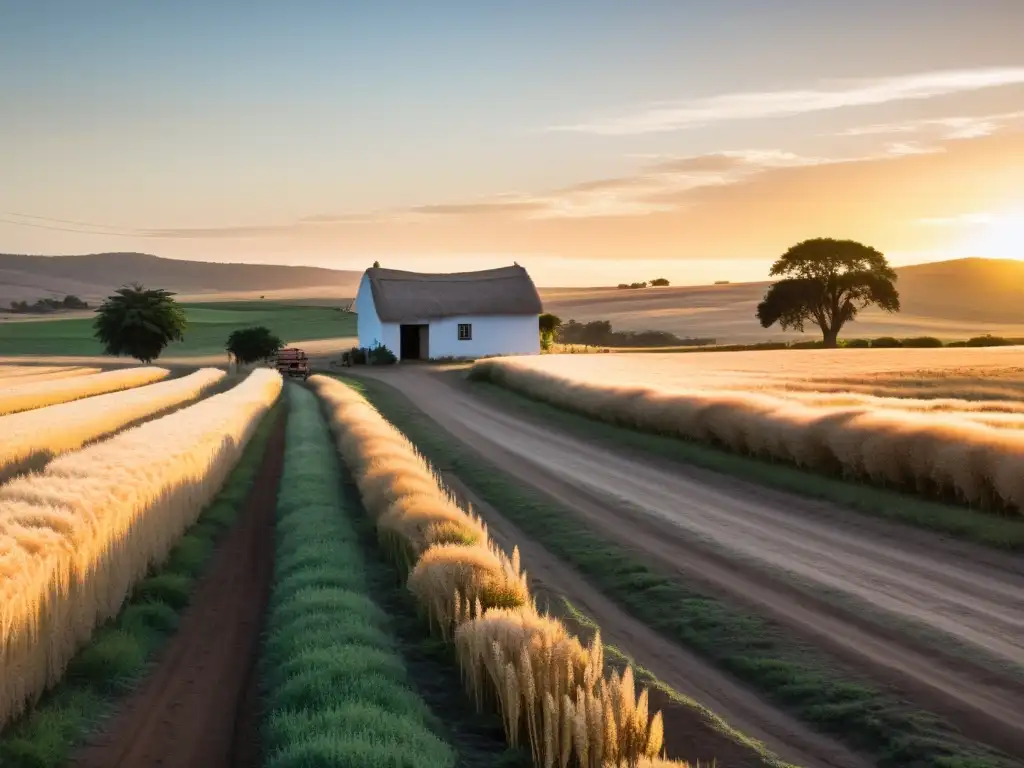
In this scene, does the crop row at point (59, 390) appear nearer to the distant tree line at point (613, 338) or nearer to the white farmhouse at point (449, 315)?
the white farmhouse at point (449, 315)

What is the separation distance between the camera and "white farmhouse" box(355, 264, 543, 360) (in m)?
73.4

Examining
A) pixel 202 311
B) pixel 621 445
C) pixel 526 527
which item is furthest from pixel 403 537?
pixel 202 311

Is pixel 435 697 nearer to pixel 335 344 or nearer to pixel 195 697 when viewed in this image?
pixel 195 697

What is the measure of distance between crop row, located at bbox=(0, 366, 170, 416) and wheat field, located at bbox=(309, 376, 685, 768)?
26961 mm

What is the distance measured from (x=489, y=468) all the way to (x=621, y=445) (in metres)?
5.17

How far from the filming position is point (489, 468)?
2478 centimetres

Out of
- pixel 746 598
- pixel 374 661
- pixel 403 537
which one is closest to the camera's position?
pixel 374 661

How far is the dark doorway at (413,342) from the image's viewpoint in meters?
74.2

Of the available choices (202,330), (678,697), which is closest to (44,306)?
(202,330)

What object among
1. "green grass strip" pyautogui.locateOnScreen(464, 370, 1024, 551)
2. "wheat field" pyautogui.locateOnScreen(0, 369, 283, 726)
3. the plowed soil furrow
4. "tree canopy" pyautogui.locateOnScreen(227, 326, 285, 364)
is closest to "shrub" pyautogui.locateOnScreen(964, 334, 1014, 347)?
"green grass strip" pyautogui.locateOnScreen(464, 370, 1024, 551)

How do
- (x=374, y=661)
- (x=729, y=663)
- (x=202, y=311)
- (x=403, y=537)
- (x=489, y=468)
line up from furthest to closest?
(x=202, y=311)
(x=489, y=468)
(x=403, y=537)
(x=729, y=663)
(x=374, y=661)

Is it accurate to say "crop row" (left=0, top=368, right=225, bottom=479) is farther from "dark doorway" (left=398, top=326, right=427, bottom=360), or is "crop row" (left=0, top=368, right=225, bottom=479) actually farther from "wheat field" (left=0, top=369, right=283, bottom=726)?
"dark doorway" (left=398, top=326, right=427, bottom=360)

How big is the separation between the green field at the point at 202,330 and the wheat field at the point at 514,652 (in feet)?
321

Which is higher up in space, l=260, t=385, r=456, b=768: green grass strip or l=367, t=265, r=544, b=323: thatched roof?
l=367, t=265, r=544, b=323: thatched roof
